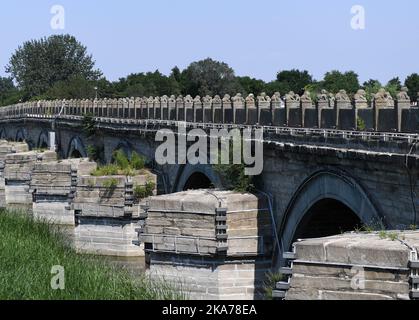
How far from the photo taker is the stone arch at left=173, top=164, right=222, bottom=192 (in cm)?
3230

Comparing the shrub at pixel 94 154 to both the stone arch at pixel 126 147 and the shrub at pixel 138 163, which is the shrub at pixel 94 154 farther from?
the shrub at pixel 138 163

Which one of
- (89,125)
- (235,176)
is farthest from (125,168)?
(235,176)

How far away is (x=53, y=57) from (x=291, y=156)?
365 feet

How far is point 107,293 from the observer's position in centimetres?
1839

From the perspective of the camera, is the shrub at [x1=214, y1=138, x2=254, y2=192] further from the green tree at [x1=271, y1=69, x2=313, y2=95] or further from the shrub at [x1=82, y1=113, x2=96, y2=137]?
the green tree at [x1=271, y1=69, x2=313, y2=95]

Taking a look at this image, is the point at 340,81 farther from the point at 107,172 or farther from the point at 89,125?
the point at 107,172

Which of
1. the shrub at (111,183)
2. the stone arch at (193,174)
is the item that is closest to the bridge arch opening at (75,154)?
→ the shrub at (111,183)

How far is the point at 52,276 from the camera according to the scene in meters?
20.0

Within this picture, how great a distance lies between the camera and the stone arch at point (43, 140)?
70.6 metres

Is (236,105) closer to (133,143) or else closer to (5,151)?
(133,143)

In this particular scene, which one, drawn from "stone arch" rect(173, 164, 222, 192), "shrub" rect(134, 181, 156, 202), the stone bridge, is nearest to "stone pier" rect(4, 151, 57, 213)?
the stone bridge

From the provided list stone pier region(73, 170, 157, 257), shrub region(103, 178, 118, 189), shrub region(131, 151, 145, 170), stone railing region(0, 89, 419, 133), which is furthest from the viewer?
shrub region(131, 151, 145, 170)

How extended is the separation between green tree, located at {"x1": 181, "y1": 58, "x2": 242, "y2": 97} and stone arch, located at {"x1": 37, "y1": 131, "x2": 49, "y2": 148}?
2511cm

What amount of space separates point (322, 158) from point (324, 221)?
2.78 m
